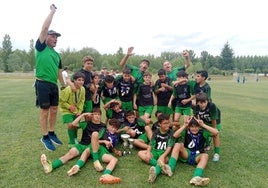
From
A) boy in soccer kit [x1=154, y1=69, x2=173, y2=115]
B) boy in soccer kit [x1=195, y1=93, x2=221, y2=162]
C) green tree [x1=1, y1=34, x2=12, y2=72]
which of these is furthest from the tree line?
boy in soccer kit [x1=195, y1=93, x2=221, y2=162]

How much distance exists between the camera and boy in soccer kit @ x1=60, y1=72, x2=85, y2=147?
246 inches

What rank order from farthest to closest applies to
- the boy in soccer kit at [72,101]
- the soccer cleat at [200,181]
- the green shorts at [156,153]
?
the boy in soccer kit at [72,101] → the green shorts at [156,153] → the soccer cleat at [200,181]

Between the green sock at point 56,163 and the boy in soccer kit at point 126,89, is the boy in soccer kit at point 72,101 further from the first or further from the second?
the boy in soccer kit at point 126,89

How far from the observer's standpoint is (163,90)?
7.82 m

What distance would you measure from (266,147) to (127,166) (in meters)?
3.72

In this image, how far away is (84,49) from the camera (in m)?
75.1

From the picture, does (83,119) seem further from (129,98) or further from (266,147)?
(266,147)

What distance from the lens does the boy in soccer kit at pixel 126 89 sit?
7560mm

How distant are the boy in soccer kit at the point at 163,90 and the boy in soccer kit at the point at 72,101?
2373 millimetres

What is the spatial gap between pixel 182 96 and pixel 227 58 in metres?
88.4

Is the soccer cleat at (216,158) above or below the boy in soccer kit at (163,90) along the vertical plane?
below

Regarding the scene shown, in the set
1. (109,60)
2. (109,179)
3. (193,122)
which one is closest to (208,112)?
(193,122)

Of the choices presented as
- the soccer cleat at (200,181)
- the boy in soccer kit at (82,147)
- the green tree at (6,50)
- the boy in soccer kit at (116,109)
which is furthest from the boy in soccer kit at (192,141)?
the green tree at (6,50)

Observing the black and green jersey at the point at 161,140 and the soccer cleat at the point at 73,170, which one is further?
→ the black and green jersey at the point at 161,140
